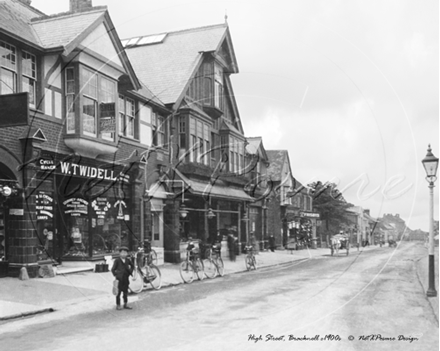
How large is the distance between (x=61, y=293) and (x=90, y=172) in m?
5.54

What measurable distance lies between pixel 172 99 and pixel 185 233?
6.90 m

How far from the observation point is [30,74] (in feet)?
49.2

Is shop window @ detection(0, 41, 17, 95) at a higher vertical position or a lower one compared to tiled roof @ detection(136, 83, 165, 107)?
lower

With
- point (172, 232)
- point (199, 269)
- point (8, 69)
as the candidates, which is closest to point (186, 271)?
point (199, 269)

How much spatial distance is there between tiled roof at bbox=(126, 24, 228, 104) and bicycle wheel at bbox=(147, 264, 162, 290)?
8.75m

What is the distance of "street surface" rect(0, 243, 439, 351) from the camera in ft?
23.7

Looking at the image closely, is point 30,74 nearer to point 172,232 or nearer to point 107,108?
point 107,108

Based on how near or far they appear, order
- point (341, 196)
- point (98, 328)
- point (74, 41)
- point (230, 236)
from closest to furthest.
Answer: point (341, 196)
point (98, 328)
point (74, 41)
point (230, 236)

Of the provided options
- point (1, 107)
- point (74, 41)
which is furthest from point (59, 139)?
point (1, 107)

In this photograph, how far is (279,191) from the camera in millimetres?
8125

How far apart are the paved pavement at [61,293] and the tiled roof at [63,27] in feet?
23.8

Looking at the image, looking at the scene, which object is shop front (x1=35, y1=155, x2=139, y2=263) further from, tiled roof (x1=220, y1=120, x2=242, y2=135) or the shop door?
tiled roof (x1=220, y1=120, x2=242, y2=135)

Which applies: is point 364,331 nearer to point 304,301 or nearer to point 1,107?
point 304,301

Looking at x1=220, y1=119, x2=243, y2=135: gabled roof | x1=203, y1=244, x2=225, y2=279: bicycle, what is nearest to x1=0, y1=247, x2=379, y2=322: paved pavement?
x1=203, y1=244, x2=225, y2=279: bicycle
